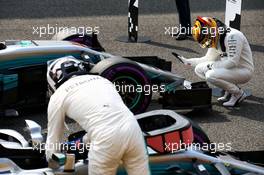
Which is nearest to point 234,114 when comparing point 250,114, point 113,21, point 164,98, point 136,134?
point 250,114

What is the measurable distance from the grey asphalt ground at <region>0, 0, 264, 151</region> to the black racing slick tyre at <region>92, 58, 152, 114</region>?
2.04ft

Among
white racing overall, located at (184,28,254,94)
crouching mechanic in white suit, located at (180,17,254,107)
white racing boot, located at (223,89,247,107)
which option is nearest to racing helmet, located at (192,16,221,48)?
crouching mechanic in white suit, located at (180,17,254,107)

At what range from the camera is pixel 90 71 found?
7.68m

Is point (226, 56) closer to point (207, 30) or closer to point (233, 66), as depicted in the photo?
point (233, 66)

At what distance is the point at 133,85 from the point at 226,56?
135 centimetres

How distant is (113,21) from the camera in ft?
43.2

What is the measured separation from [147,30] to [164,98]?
4726 millimetres

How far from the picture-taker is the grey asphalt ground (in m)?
7.70

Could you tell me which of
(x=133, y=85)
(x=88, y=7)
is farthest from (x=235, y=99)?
(x=88, y=7)

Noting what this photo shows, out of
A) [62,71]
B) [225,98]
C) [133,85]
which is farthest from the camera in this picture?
[225,98]

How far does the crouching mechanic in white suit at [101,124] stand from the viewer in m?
4.69

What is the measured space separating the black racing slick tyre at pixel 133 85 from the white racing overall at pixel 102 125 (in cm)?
282

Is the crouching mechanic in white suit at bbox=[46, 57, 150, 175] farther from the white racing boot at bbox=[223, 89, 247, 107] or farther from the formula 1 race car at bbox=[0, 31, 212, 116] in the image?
the white racing boot at bbox=[223, 89, 247, 107]

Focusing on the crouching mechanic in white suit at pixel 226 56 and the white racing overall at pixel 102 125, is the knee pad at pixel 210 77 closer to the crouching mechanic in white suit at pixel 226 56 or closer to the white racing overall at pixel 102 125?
the crouching mechanic in white suit at pixel 226 56
